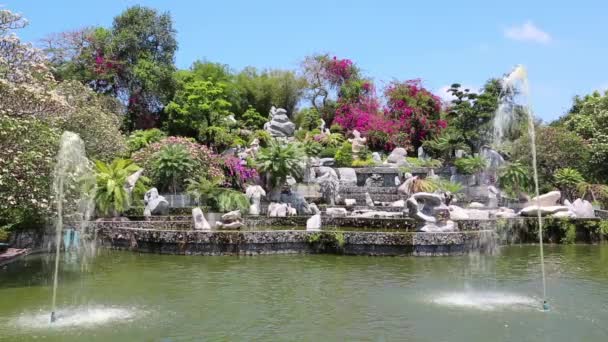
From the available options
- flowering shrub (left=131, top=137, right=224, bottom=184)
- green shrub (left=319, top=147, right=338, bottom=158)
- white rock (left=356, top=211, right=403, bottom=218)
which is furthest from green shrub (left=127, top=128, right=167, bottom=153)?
white rock (left=356, top=211, right=403, bottom=218)

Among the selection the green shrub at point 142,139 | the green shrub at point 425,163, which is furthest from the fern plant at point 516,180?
the green shrub at point 142,139

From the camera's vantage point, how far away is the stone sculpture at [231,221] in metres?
18.2

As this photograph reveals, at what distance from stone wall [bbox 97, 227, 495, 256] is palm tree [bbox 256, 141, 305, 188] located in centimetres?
906

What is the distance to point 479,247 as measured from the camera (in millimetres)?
15523

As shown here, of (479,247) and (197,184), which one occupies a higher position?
(197,184)

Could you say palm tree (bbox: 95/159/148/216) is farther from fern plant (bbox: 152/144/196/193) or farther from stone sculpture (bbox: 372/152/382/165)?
stone sculpture (bbox: 372/152/382/165)

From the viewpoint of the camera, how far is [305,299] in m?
10.3

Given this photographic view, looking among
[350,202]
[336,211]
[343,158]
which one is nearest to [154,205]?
[336,211]

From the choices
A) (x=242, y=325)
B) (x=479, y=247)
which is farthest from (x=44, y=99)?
(x=479, y=247)

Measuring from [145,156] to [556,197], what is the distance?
17104 mm

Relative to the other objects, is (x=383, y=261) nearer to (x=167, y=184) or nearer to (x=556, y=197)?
(x=556, y=197)

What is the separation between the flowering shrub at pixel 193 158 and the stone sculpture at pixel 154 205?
3.39m

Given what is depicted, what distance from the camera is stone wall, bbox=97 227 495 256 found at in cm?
1514

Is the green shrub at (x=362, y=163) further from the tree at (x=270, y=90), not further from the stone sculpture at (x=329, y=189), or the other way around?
the tree at (x=270, y=90)
